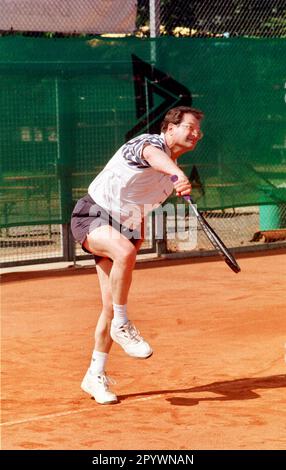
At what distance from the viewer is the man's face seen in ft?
21.0

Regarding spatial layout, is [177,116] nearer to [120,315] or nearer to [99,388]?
[120,315]

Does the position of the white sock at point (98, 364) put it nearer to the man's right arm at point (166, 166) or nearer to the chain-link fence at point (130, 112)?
the man's right arm at point (166, 166)

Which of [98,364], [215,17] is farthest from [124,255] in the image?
[215,17]

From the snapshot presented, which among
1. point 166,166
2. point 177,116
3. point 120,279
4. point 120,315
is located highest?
point 177,116

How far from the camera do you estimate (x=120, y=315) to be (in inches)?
255

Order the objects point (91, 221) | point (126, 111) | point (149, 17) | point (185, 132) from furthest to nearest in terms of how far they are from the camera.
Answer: point (149, 17), point (126, 111), point (91, 221), point (185, 132)

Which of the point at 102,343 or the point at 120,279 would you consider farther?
the point at 102,343

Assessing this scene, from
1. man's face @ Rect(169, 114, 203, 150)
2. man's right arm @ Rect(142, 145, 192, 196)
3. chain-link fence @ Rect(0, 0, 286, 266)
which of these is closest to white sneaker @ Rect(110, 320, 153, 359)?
man's right arm @ Rect(142, 145, 192, 196)

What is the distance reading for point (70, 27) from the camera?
43.0 feet

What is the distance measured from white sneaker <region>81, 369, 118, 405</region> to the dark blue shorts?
712 mm

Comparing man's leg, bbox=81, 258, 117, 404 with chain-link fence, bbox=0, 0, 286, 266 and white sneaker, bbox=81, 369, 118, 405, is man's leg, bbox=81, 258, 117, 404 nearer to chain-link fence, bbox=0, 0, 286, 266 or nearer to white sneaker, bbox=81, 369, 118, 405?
white sneaker, bbox=81, 369, 118, 405

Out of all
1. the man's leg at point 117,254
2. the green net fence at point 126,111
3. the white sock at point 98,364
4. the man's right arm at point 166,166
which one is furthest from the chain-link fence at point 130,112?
the man's right arm at point 166,166

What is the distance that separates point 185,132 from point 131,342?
125 cm
